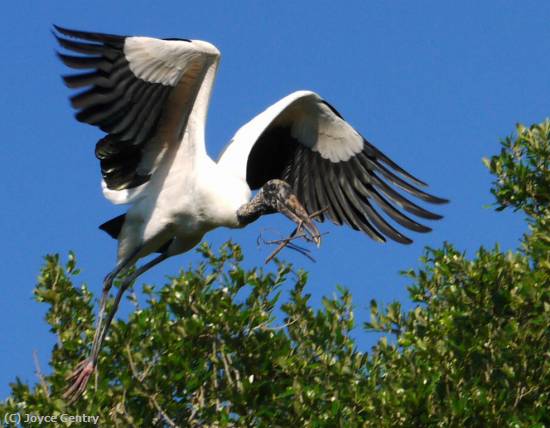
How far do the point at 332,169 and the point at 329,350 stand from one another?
2466 mm

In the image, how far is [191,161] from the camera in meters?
8.66

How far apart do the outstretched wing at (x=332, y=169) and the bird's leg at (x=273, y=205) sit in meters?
1.02

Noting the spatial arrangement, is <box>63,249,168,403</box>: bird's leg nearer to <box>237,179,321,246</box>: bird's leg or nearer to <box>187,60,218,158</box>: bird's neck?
<box>237,179,321,246</box>: bird's leg

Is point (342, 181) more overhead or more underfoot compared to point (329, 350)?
more overhead

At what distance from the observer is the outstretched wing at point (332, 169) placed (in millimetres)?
9477

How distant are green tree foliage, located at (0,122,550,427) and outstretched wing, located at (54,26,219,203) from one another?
3.12 ft

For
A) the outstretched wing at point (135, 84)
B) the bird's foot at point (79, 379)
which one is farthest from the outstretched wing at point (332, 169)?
the bird's foot at point (79, 379)

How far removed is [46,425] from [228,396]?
1113 millimetres

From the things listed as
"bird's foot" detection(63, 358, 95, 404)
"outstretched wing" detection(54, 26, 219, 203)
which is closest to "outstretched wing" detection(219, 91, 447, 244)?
"outstretched wing" detection(54, 26, 219, 203)

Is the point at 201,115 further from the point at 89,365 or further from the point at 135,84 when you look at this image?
the point at 89,365

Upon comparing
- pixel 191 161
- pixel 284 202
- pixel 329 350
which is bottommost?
pixel 329 350

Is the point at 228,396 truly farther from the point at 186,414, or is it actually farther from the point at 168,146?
the point at 168,146

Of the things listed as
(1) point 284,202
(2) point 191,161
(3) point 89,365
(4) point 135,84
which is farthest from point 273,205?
(3) point 89,365

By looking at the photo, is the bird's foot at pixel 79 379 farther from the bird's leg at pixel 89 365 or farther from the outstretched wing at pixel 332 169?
the outstretched wing at pixel 332 169
